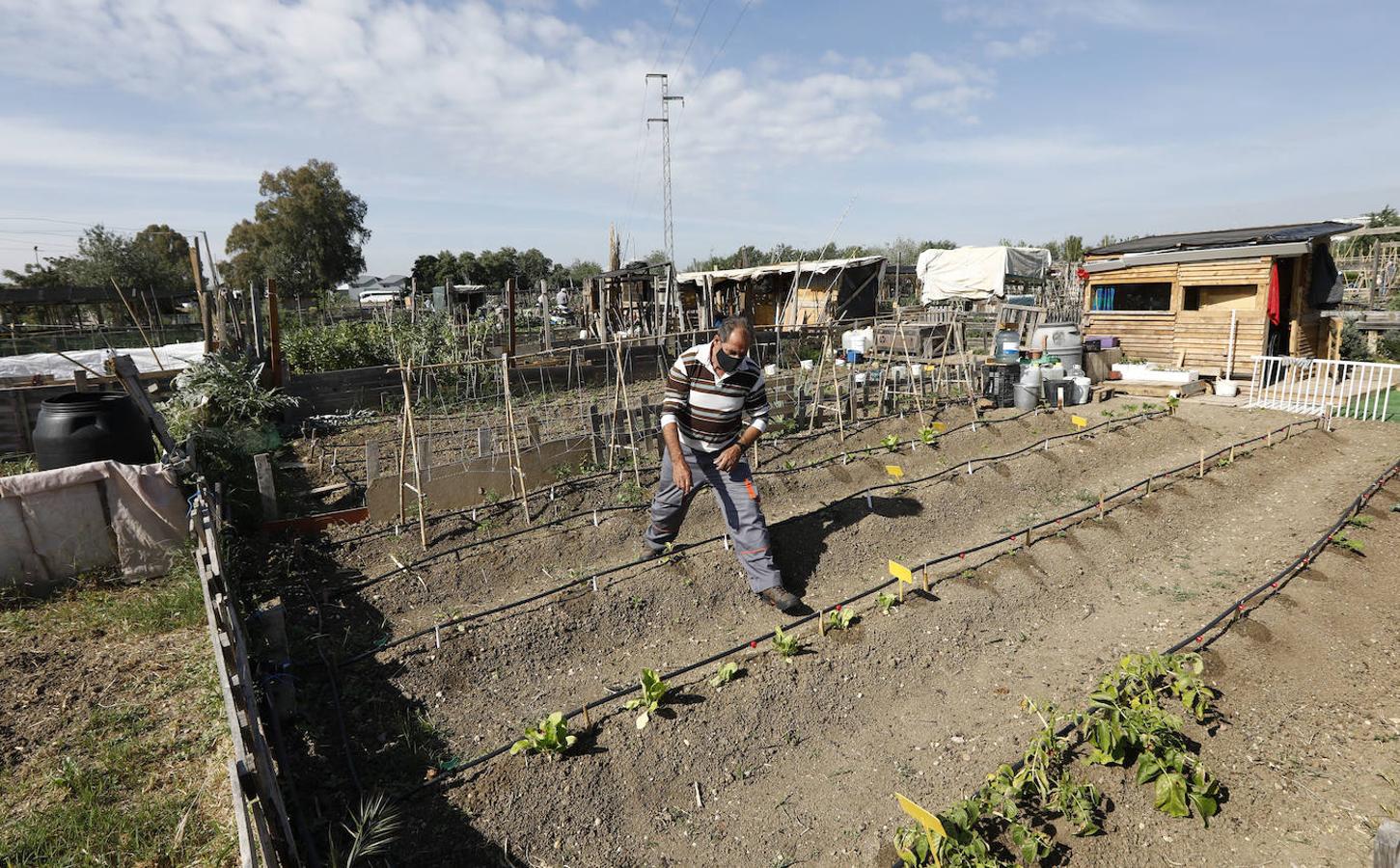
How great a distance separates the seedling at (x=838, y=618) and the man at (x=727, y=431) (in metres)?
0.25

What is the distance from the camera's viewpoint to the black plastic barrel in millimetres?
4855

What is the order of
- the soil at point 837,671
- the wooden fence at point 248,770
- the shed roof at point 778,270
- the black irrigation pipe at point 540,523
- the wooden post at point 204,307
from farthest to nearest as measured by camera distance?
1. the shed roof at point 778,270
2. the wooden post at point 204,307
3. the black irrigation pipe at point 540,523
4. the soil at point 837,671
5. the wooden fence at point 248,770

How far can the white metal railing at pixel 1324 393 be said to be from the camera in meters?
8.64

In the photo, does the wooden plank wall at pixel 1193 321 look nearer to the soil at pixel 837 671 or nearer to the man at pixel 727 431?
the soil at pixel 837 671

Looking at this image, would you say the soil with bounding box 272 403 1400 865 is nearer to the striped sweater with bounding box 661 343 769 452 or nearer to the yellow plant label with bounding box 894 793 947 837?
the yellow plant label with bounding box 894 793 947 837

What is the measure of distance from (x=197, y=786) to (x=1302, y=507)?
25.3 feet

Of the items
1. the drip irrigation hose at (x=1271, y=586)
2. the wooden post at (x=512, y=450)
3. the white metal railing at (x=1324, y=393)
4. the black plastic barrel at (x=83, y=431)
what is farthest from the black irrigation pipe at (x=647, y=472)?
the white metal railing at (x=1324, y=393)

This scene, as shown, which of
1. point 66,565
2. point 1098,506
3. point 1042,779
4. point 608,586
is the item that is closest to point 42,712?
point 66,565

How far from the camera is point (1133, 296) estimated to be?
40.5 ft

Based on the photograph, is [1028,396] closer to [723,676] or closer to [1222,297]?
[1222,297]

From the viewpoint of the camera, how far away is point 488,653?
3799 millimetres

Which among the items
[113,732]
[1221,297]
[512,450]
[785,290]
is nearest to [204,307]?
[512,450]

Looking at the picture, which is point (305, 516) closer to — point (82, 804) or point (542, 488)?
point (542, 488)

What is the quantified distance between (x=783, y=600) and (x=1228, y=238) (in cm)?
1201
